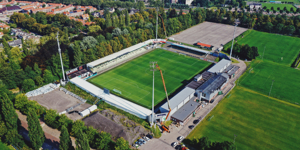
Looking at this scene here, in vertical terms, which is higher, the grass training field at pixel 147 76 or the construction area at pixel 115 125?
the grass training field at pixel 147 76

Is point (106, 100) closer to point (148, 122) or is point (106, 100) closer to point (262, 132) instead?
point (148, 122)

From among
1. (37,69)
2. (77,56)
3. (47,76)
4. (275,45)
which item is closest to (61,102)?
(47,76)

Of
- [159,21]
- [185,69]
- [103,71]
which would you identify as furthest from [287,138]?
[159,21]

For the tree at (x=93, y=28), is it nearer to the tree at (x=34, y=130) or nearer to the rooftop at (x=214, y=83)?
the rooftop at (x=214, y=83)

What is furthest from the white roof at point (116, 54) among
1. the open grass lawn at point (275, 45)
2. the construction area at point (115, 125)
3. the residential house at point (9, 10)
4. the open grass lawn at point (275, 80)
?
the residential house at point (9, 10)

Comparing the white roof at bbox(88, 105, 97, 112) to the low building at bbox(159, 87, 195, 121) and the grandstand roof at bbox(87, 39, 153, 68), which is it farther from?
the grandstand roof at bbox(87, 39, 153, 68)

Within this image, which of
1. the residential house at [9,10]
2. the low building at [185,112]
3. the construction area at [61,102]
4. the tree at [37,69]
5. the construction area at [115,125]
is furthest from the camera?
the residential house at [9,10]

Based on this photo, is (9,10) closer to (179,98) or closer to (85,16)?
(85,16)
